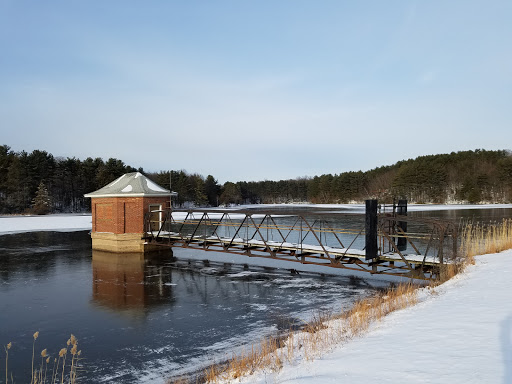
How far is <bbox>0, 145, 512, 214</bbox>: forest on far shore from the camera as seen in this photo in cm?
5929

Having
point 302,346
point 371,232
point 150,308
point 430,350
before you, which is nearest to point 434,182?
point 371,232

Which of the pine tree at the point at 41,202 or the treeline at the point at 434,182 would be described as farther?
the treeline at the point at 434,182

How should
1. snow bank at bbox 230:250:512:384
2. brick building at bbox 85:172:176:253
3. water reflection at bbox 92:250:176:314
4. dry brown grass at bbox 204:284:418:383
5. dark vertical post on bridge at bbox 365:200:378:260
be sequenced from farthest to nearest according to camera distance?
brick building at bbox 85:172:176:253
dark vertical post on bridge at bbox 365:200:378:260
water reflection at bbox 92:250:176:314
dry brown grass at bbox 204:284:418:383
snow bank at bbox 230:250:512:384

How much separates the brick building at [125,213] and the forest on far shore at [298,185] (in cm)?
3037

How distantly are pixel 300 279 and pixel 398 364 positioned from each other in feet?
34.8

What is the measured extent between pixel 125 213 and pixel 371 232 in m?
15.1

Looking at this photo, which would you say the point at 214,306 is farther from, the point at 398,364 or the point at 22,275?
the point at 22,275

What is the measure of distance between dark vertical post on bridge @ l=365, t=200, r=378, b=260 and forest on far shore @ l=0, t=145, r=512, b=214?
32.2 metres

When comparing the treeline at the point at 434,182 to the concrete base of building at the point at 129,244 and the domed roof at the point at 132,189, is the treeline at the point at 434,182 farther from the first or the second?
the concrete base of building at the point at 129,244

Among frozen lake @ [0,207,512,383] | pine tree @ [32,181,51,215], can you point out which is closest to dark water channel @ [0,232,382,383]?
frozen lake @ [0,207,512,383]

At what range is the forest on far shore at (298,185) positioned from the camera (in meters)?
59.3

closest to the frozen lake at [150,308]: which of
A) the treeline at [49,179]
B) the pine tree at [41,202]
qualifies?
the pine tree at [41,202]

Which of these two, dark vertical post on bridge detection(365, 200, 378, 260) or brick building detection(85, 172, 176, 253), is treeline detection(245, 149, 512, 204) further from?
dark vertical post on bridge detection(365, 200, 378, 260)

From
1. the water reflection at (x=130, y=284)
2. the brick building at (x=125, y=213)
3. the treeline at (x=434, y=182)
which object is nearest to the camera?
the water reflection at (x=130, y=284)
